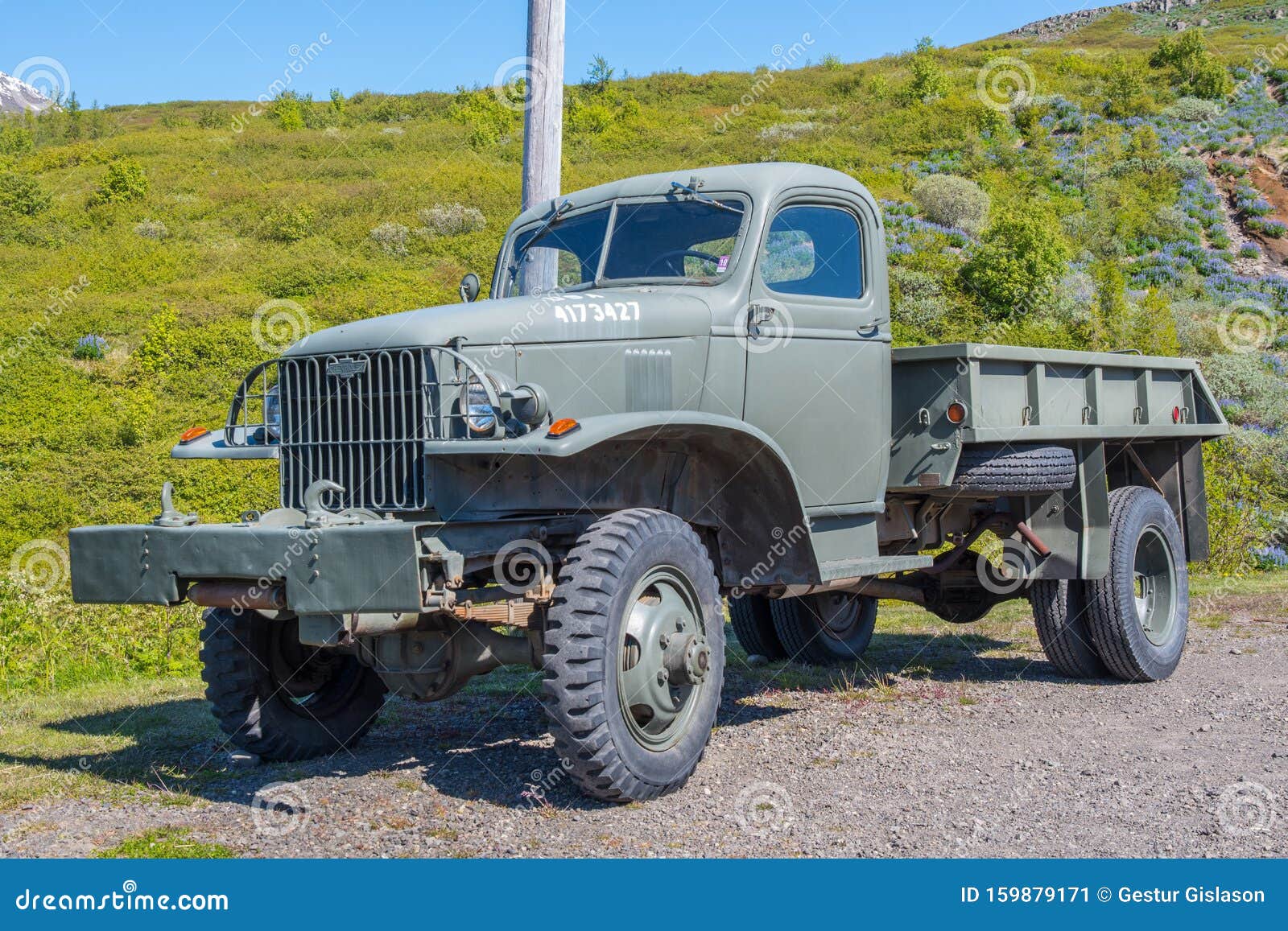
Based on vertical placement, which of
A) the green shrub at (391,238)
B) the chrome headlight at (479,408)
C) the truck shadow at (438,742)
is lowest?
the truck shadow at (438,742)

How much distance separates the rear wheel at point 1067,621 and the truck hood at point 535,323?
3255 mm

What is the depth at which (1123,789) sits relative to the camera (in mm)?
4898

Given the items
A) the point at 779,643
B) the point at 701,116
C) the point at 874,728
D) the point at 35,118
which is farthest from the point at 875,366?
the point at 35,118

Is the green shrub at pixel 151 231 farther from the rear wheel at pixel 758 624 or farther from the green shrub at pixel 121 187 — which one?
the rear wheel at pixel 758 624

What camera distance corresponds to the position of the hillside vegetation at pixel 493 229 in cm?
1745

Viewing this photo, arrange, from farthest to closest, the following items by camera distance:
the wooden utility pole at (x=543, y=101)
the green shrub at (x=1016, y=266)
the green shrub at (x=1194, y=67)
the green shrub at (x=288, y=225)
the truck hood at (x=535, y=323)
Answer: the green shrub at (x=1194, y=67)
the green shrub at (x=288, y=225)
the green shrub at (x=1016, y=266)
the wooden utility pole at (x=543, y=101)
the truck hood at (x=535, y=323)

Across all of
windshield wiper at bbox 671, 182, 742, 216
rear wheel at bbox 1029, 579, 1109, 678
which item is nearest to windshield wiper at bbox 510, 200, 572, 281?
windshield wiper at bbox 671, 182, 742, 216

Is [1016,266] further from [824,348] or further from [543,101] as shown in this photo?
[824,348]

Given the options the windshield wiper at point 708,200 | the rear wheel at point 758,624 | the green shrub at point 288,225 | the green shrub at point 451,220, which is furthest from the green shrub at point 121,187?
the windshield wiper at point 708,200

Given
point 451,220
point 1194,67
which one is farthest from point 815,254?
point 1194,67

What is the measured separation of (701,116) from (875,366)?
47240 millimetres

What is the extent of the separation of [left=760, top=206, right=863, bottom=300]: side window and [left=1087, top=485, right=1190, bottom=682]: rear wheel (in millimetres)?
2449

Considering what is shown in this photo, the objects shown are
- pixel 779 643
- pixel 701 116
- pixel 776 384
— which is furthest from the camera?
pixel 701 116

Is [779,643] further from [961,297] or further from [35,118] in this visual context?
[35,118]
